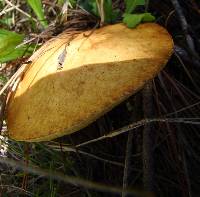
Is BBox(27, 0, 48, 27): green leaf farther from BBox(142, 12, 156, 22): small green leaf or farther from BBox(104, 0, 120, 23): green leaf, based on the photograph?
BBox(142, 12, 156, 22): small green leaf

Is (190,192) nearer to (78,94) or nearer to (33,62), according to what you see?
(78,94)

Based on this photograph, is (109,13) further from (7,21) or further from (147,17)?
(7,21)

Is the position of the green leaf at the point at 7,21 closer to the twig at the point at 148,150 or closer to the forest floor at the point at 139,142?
the forest floor at the point at 139,142

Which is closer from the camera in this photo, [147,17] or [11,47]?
[147,17]

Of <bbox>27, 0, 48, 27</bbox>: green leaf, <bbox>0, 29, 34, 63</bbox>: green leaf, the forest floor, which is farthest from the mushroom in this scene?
<bbox>27, 0, 48, 27</bbox>: green leaf

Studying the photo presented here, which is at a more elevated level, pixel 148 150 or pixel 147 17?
pixel 147 17

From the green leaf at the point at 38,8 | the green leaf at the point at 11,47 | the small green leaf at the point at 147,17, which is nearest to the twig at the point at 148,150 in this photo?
the small green leaf at the point at 147,17

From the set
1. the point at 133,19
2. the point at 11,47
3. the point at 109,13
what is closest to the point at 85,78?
the point at 133,19
